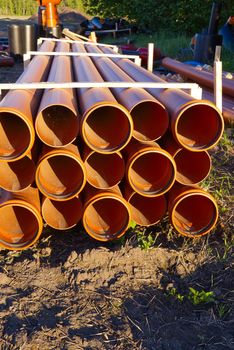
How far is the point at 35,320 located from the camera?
101 inches

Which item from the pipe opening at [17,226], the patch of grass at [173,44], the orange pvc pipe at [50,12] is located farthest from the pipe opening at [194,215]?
the orange pvc pipe at [50,12]

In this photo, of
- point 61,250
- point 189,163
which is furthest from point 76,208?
point 189,163

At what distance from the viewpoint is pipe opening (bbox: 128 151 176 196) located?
3129mm

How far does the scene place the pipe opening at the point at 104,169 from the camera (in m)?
3.15

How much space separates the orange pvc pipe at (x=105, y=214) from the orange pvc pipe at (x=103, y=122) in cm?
37

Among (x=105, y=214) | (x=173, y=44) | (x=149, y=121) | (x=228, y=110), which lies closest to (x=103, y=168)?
(x=105, y=214)

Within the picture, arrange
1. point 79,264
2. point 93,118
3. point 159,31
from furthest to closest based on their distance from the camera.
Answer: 1. point 159,31
2. point 93,118
3. point 79,264

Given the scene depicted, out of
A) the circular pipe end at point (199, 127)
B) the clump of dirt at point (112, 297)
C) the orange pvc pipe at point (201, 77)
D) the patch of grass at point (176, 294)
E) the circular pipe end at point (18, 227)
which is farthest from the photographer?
the orange pvc pipe at point (201, 77)

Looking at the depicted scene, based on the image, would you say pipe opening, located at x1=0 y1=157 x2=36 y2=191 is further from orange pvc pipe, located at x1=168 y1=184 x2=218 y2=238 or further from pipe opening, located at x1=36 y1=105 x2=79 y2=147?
orange pvc pipe, located at x1=168 y1=184 x2=218 y2=238

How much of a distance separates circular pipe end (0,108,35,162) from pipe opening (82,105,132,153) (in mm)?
390

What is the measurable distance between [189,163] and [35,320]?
1.64m

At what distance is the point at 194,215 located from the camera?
11.4 feet

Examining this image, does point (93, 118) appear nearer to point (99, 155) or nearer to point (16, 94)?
point (99, 155)

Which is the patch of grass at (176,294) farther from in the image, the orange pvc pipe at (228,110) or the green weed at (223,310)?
the orange pvc pipe at (228,110)
